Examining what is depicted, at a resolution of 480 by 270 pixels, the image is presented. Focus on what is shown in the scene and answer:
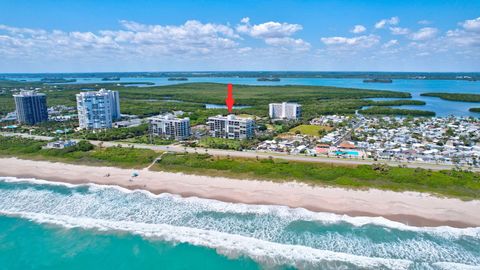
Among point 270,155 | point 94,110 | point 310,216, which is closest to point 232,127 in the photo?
point 270,155

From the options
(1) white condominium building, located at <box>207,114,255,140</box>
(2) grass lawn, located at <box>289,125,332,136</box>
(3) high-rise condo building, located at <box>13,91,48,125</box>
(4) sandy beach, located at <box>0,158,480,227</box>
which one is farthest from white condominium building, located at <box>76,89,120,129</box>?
(2) grass lawn, located at <box>289,125,332,136</box>

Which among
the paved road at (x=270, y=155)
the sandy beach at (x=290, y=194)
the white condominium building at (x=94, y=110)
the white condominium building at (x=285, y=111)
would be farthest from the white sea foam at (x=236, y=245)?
the white condominium building at (x=285, y=111)

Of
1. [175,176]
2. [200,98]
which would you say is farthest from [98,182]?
[200,98]

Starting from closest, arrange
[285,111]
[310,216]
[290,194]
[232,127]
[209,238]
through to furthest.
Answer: [209,238] → [310,216] → [290,194] → [232,127] → [285,111]

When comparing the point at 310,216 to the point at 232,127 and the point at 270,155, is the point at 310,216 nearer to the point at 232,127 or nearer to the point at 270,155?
the point at 270,155

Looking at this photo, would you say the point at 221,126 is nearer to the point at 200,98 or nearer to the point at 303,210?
the point at 303,210

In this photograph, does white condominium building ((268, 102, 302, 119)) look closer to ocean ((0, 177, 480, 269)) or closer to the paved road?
the paved road
